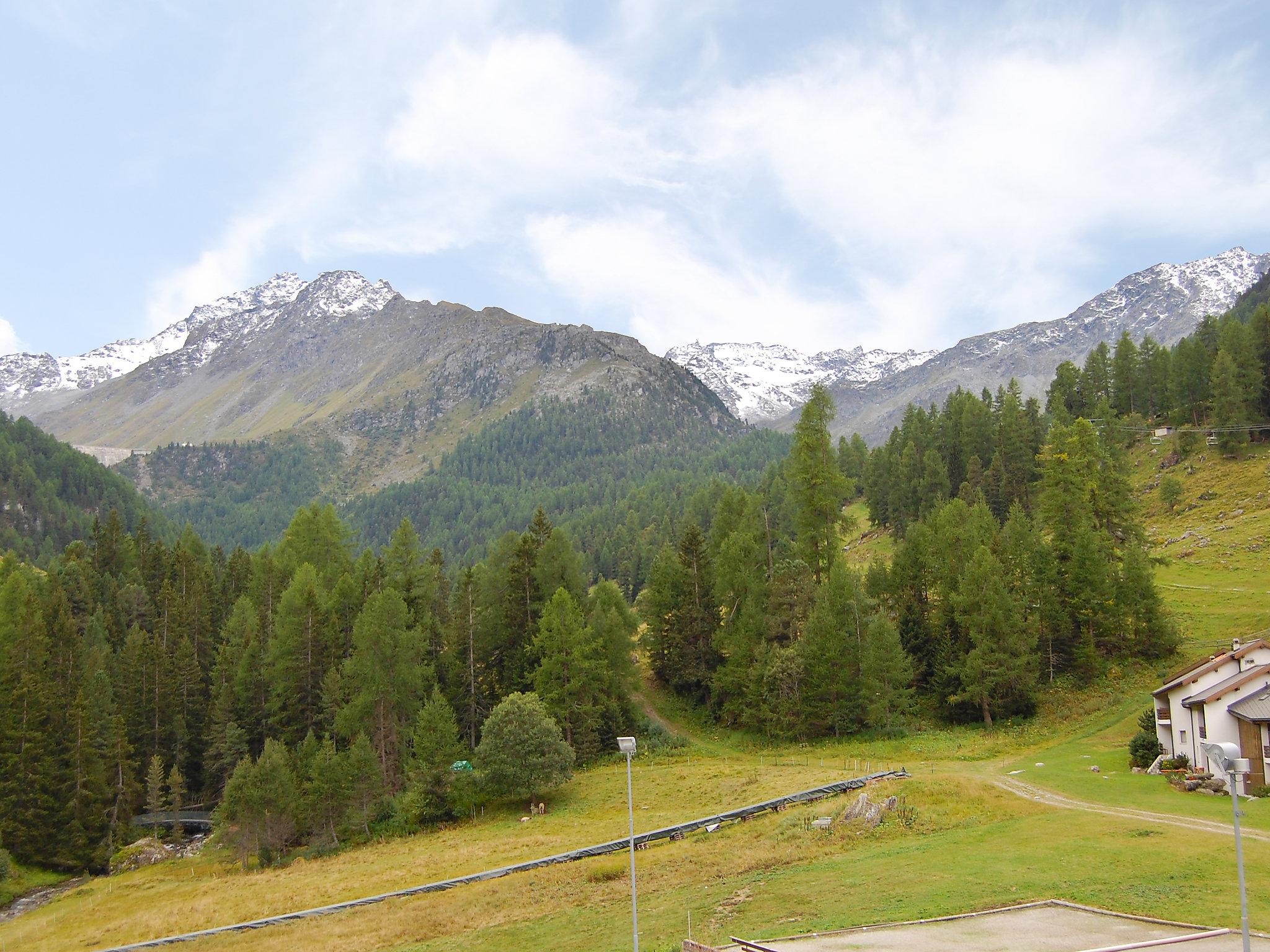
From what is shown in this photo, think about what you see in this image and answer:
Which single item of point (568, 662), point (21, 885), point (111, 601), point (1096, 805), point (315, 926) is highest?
point (111, 601)

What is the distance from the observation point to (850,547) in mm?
117375

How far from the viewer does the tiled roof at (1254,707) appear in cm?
4138

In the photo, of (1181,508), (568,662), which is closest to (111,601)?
(568,662)

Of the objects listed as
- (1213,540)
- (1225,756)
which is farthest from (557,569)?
(1213,540)

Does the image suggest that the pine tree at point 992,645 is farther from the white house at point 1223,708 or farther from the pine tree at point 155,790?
the pine tree at point 155,790

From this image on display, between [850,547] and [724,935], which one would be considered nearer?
[724,935]

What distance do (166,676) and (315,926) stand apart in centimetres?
5321

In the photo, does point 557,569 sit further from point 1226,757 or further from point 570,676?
point 1226,757

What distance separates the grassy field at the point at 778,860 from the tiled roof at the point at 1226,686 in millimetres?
5140

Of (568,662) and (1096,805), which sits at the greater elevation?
(568,662)

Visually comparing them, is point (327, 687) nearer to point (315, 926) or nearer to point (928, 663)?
point (315, 926)

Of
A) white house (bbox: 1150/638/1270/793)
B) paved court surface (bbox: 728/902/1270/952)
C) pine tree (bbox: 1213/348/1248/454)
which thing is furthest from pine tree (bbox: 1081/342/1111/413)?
paved court surface (bbox: 728/902/1270/952)

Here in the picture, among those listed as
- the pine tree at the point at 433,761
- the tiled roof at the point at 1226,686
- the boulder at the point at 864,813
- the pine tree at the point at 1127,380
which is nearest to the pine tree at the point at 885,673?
the tiled roof at the point at 1226,686

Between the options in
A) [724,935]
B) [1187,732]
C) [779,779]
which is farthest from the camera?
[779,779]
